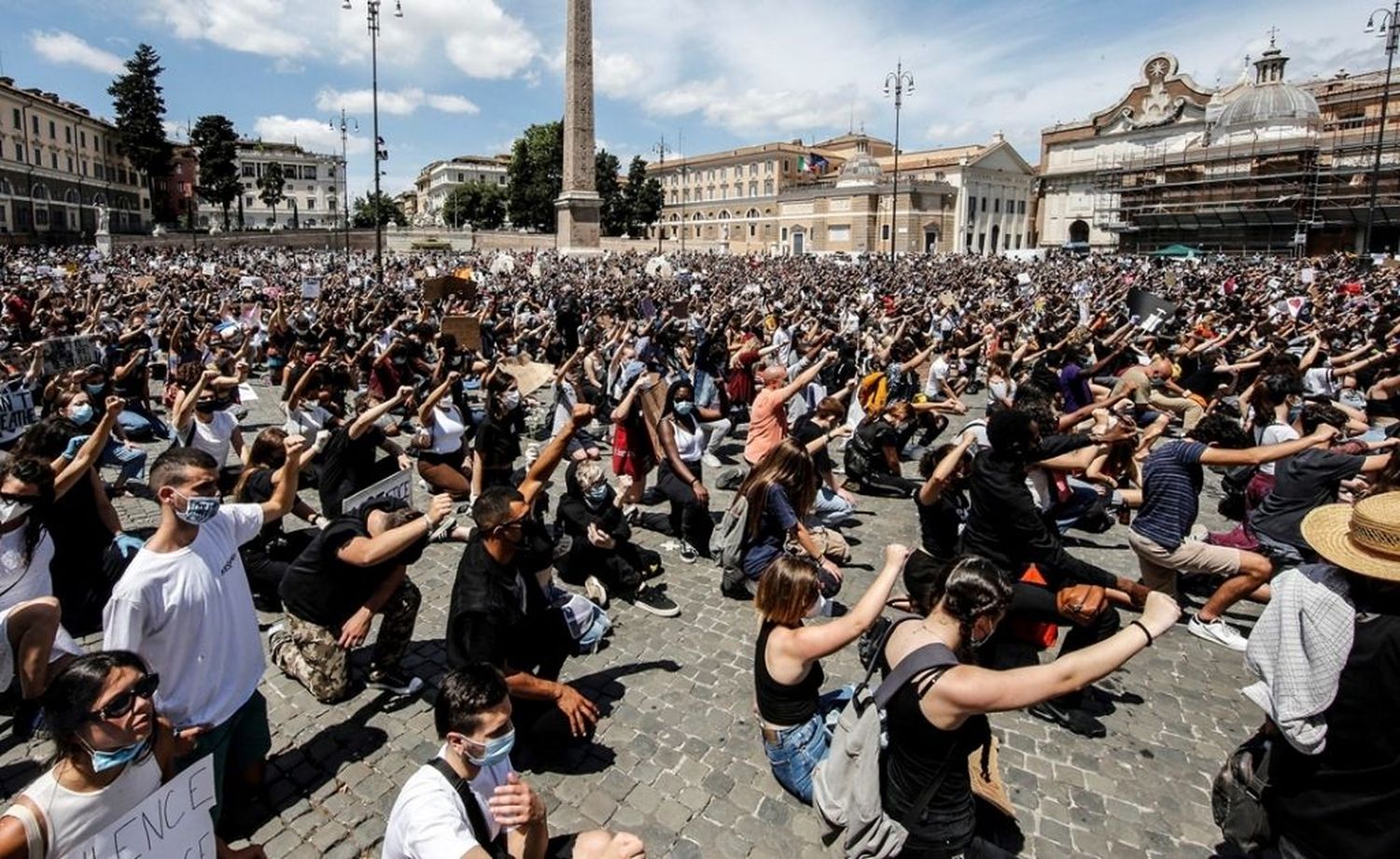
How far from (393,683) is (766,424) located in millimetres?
3941

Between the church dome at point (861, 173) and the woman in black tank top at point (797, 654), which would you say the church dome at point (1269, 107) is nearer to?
the church dome at point (861, 173)

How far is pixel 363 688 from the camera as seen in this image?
15.5 feet

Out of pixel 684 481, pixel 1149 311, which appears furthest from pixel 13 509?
pixel 1149 311

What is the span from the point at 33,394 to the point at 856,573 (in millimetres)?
8720

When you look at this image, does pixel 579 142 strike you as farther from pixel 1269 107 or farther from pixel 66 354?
pixel 1269 107

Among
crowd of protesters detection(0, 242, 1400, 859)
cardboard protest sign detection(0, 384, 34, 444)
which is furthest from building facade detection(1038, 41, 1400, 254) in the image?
cardboard protest sign detection(0, 384, 34, 444)

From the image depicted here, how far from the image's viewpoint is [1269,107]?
212ft

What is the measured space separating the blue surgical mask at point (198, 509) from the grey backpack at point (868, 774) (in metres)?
2.67

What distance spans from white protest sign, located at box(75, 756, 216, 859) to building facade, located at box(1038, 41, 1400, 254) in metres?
61.3

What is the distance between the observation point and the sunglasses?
88.1 inches

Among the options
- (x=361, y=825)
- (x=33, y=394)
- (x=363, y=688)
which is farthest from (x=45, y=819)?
(x=33, y=394)

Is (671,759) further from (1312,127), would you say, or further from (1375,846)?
(1312,127)

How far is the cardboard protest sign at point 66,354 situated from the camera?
9.20 m

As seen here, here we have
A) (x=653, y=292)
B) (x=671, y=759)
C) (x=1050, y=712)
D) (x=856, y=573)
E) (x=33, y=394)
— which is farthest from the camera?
(x=653, y=292)
